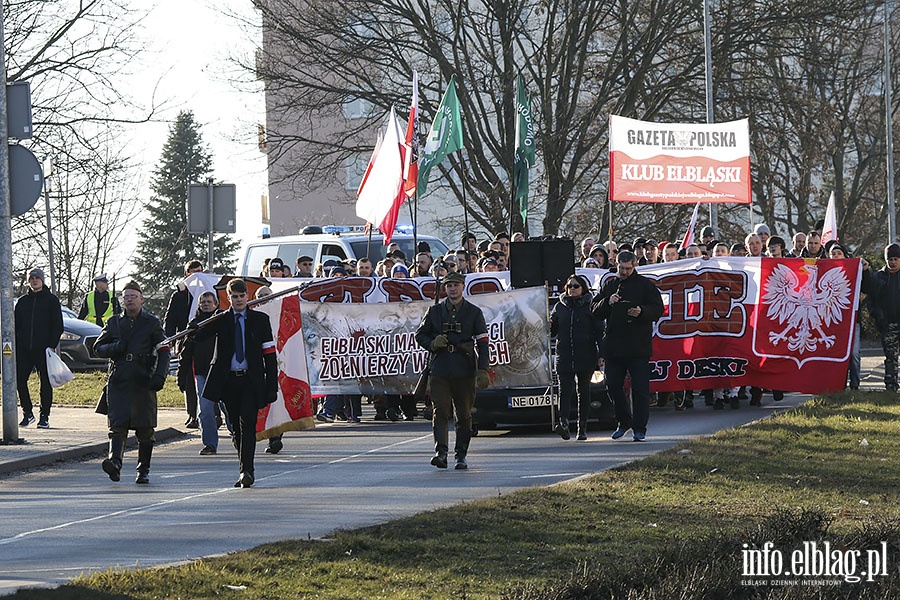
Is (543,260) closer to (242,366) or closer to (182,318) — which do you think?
(182,318)

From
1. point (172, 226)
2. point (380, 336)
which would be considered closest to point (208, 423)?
point (380, 336)

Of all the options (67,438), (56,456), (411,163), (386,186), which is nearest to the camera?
(56,456)

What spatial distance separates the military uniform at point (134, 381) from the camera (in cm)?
1379

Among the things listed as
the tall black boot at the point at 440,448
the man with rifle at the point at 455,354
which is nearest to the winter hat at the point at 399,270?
the man with rifle at the point at 455,354

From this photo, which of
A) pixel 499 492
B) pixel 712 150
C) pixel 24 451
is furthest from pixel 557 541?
pixel 712 150

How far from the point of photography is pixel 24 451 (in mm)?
16109

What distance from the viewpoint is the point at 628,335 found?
1608cm

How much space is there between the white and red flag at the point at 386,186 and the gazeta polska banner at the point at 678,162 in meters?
3.65

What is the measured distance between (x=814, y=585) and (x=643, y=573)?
86 centimetres

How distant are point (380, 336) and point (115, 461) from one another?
6.39 meters

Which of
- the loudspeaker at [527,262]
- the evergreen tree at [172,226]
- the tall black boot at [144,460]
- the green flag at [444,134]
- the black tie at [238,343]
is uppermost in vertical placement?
the evergreen tree at [172,226]

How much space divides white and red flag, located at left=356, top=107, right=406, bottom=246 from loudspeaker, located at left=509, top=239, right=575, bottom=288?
4837 millimetres

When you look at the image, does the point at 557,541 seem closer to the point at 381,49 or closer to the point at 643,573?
the point at 643,573

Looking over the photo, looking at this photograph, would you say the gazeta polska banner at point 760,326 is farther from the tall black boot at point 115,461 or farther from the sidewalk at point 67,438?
the tall black boot at point 115,461
